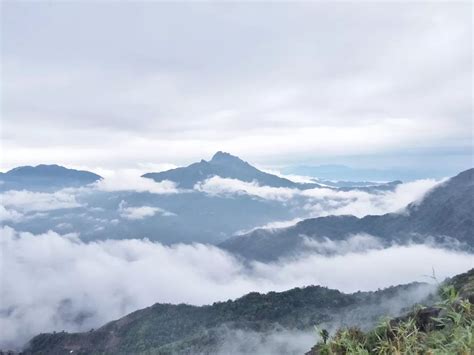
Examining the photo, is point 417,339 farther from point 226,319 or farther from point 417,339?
point 226,319

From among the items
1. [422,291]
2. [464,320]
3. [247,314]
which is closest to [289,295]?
[247,314]

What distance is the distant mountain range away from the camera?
12550 centimetres

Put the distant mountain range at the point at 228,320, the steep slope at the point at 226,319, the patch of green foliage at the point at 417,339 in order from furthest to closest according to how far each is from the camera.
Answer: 1. the steep slope at the point at 226,319
2. the distant mountain range at the point at 228,320
3. the patch of green foliage at the point at 417,339

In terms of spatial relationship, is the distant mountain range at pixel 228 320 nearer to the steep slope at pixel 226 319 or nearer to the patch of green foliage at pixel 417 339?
the steep slope at pixel 226 319

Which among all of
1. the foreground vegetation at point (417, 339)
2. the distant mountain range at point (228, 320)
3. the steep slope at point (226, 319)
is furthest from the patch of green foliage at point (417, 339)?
the steep slope at point (226, 319)

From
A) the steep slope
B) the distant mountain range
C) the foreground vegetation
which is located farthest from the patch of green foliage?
the steep slope

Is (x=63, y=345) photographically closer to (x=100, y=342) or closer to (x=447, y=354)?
(x=100, y=342)

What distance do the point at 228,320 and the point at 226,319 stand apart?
90.4 inches

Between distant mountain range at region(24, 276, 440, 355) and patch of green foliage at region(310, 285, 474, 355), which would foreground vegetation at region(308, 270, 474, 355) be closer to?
patch of green foliage at region(310, 285, 474, 355)

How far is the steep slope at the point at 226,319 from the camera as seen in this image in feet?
420

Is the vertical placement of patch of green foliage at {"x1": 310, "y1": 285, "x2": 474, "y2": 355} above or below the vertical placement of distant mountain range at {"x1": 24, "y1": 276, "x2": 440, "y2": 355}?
above

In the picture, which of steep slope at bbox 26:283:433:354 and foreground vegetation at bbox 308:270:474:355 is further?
steep slope at bbox 26:283:433:354

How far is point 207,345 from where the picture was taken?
12306cm

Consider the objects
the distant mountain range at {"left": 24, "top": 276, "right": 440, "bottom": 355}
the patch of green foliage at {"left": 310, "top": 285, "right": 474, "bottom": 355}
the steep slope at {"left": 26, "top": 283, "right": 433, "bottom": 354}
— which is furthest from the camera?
the steep slope at {"left": 26, "top": 283, "right": 433, "bottom": 354}
